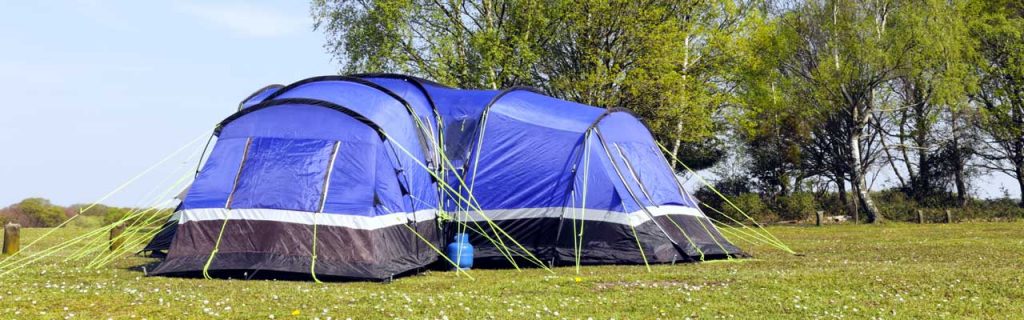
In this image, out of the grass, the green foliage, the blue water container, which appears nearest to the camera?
the grass

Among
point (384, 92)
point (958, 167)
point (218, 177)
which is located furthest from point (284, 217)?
point (958, 167)

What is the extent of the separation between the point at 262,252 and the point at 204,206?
1.27 m

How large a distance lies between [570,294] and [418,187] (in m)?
5.03

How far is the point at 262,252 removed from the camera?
538 inches

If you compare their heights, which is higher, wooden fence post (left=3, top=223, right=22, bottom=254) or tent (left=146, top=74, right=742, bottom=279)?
tent (left=146, top=74, right=742, bottom=279)

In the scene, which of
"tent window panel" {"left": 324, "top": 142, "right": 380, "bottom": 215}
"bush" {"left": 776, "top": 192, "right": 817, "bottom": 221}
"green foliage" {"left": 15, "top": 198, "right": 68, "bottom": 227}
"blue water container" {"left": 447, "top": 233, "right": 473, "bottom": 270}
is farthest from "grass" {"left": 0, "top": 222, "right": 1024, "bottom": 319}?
"green foliage" {"left": 15, "top": 198, "right": 68, "bottom": 227}

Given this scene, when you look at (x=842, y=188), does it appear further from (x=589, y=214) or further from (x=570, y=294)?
(x=570, y=294)

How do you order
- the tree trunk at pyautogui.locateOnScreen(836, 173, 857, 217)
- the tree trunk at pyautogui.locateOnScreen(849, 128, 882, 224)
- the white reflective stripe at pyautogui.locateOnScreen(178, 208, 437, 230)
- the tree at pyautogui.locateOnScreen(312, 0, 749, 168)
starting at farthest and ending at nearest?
the tree trunk at pyautogui.locateOnScreen(836, 173, 857, 217) → the tree trunk at pyautogui.locateOnScreen(849, 128, 882, 224) → the tree at pyautogui.locateOnScreen(312, 0, 749, 168) → the white reflective stripe at pyautogui.locateOnScreen(178, 208, 437, 230)

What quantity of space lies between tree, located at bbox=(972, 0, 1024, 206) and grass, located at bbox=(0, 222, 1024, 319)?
27.6 metres

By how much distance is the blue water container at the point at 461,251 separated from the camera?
51.5 ft

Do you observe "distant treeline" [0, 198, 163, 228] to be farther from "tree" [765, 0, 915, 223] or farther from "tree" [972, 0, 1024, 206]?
"tree" [972, 0, 1024, 206]

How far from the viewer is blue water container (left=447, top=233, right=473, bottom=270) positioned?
15690 mm

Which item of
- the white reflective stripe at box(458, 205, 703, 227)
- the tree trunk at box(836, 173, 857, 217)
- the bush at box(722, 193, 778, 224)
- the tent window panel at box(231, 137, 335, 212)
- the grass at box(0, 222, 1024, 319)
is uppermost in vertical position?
the tree trunk at box(836, 173, 857, 217)

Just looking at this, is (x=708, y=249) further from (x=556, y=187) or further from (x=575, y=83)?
(x=575, y=83)
